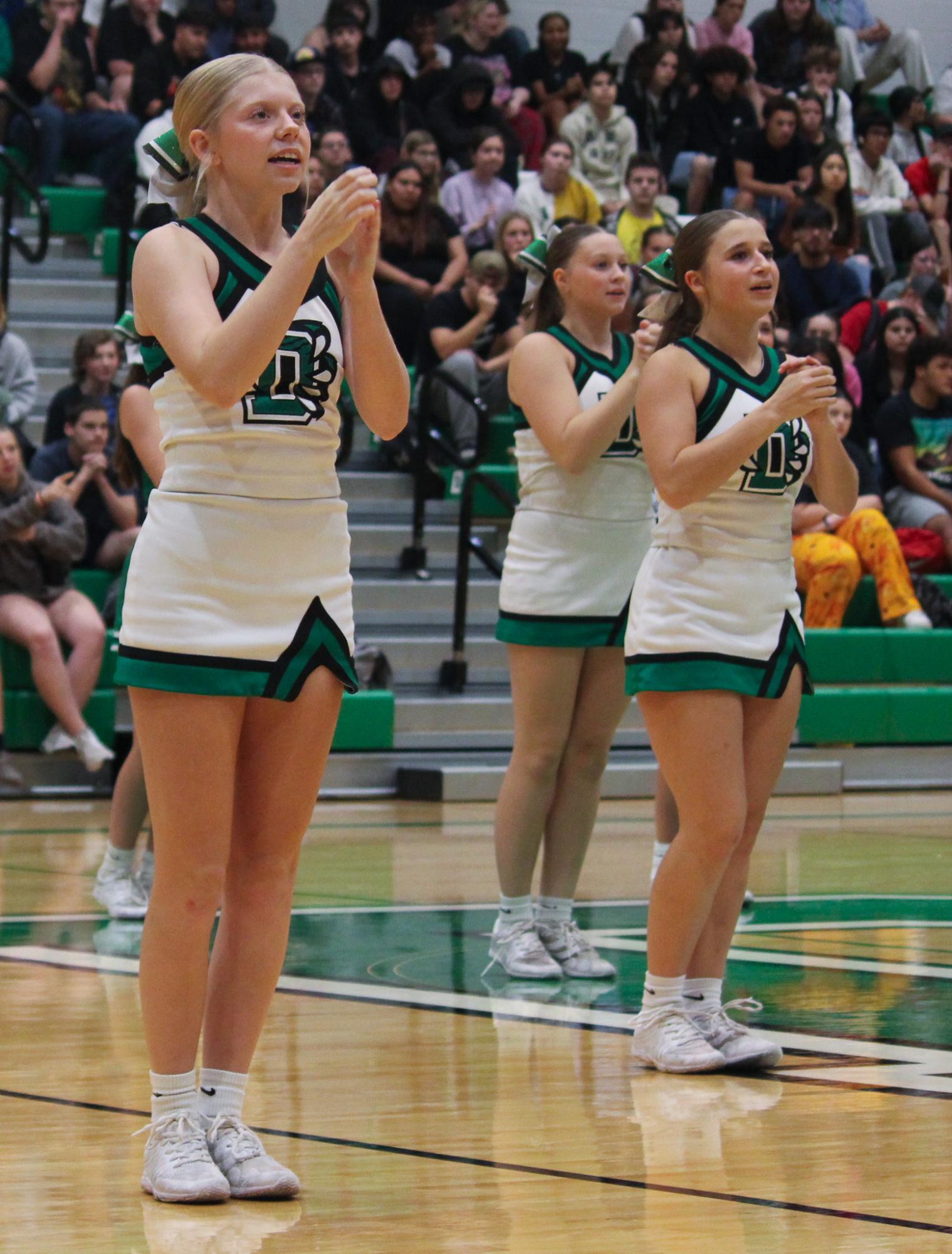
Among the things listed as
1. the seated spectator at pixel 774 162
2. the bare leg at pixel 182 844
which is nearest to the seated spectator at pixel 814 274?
the seated spectator at pixel 774 162

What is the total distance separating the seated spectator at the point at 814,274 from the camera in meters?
12.4

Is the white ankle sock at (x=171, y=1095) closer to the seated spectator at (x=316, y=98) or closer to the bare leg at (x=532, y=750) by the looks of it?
the bare leg at (x=532, y=750)

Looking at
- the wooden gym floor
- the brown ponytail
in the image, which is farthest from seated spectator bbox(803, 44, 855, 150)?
the brown ponytail

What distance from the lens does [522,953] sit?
5.04 metres

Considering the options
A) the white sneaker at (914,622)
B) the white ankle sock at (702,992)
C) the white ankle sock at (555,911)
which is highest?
the white ankle sock at (702,992)

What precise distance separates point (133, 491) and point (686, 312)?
5448 millimetres

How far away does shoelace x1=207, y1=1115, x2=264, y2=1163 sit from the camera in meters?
3.08

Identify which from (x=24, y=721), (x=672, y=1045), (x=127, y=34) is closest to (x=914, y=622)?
(x=24, y=721)

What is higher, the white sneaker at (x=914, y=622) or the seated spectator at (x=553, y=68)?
the seated spectator at (x=553, y=68)

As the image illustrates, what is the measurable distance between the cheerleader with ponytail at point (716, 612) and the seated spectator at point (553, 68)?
10109 millimetres

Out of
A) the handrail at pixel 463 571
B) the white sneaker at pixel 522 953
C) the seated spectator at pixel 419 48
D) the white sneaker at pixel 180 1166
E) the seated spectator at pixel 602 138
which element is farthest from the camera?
the seated spectator at pixel 419 48

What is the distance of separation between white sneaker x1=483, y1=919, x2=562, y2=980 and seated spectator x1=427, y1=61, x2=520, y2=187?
27.6ft

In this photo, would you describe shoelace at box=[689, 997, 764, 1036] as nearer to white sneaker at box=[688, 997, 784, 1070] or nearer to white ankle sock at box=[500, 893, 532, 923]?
white sneaker at box=[688, 997, 784, 1070]

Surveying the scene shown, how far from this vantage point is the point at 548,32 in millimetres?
14000
